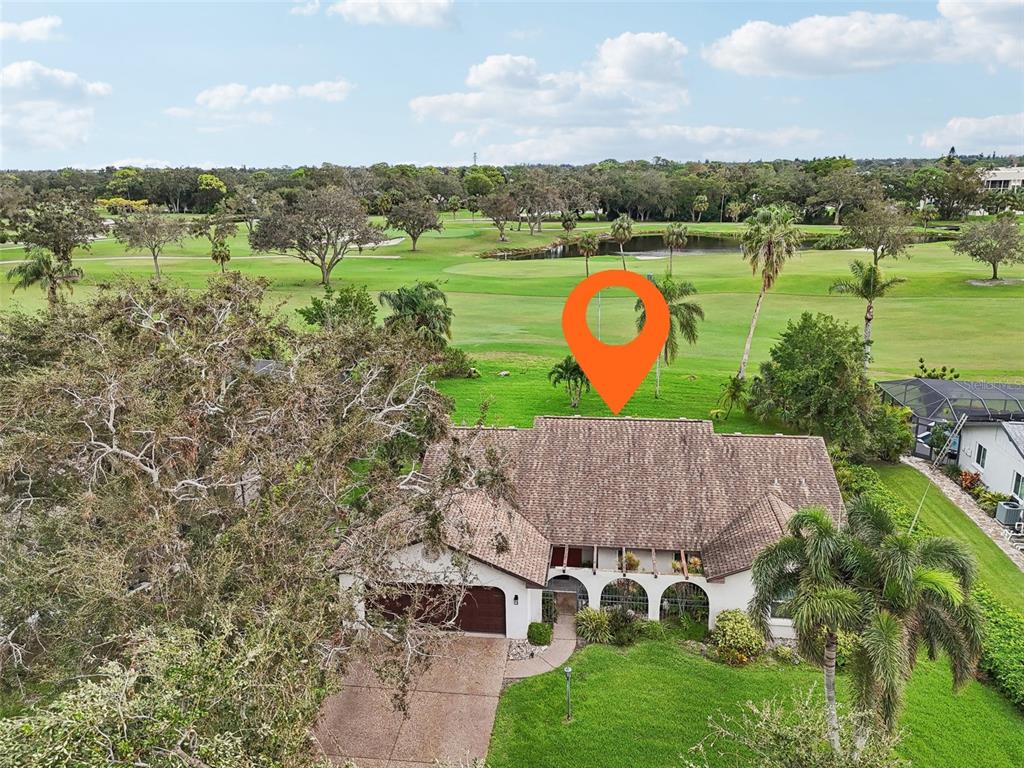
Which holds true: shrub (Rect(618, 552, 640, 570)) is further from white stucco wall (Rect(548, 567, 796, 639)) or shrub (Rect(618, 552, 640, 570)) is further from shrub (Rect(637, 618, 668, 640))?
shrub (Rect(637, 618, 668, 640))

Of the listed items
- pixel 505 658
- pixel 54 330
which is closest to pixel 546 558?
pixel 505 658

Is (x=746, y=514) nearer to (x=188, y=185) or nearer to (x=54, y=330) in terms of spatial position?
(x=54, y=330)

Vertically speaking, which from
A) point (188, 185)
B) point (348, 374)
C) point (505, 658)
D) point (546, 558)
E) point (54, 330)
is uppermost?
point (188, 185)

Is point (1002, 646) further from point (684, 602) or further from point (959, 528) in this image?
point (684, 602)

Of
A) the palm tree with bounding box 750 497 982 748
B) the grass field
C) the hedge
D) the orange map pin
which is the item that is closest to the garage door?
the palm tree with bounding box 750 497 982 748

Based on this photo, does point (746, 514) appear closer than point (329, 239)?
Yes

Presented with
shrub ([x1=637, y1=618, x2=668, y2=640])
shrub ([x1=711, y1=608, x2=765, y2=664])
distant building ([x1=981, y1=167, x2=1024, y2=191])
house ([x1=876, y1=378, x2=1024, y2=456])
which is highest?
distant building ([x1=981, y1=167, x2=1024, y2=191])
